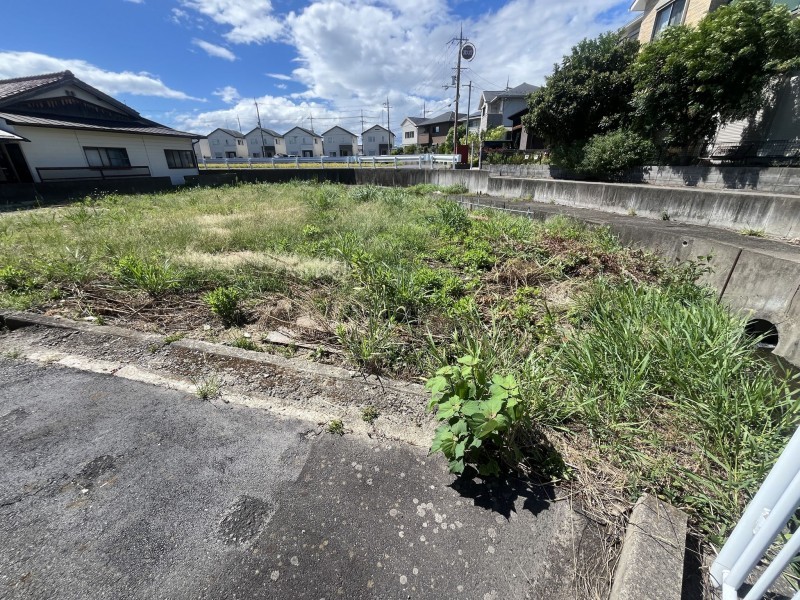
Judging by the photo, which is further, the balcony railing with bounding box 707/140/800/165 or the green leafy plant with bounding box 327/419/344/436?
the balcony railing with bounding box 707/140/800/165

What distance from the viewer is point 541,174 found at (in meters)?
14.3

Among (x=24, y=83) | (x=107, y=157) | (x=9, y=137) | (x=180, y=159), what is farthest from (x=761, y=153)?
(x=24, y=83)

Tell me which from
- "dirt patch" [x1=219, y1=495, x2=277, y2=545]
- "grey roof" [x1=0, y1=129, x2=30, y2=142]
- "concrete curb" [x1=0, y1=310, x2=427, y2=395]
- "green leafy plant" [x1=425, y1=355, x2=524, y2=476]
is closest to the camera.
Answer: "dirt patch" [x1=219, y1=495, x2=277, y2=545]

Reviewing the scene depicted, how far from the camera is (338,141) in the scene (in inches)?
2074

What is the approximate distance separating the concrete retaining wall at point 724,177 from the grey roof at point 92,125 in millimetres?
21828

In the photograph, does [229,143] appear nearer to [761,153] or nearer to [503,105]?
[503,105]

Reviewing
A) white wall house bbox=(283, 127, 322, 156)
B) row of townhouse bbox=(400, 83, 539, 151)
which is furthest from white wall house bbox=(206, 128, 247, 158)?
row of townhouse bbox=(400, 83, 539, 151)

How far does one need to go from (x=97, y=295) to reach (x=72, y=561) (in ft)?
11.1

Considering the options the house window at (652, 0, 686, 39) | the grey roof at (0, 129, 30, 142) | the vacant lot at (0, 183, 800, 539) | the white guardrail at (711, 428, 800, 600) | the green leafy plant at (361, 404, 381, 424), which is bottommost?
the green leafy plant at (361, 404, 381, 424)

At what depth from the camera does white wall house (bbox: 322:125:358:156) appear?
2053 inches

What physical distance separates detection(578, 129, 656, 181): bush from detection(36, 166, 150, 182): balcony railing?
2068 centimetres

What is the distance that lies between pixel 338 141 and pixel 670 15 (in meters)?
46.8

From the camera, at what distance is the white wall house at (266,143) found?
50312 millimetres

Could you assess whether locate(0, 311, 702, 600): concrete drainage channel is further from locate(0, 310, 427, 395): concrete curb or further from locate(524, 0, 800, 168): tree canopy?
locate(524, 0, 800, 168): tree canopy
